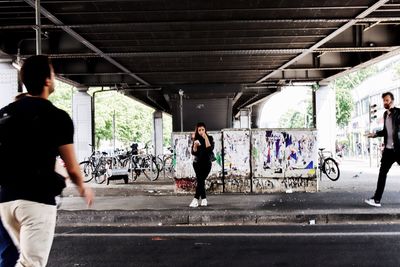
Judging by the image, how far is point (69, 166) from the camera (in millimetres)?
3035

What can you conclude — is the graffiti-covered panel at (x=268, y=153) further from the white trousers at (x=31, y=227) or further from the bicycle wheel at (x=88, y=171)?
the white trousers at (x=31, y=227)

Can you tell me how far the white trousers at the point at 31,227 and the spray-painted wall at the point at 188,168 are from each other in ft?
30.7

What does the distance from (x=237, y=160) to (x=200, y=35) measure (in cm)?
421

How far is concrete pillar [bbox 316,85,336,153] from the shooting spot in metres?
26.6

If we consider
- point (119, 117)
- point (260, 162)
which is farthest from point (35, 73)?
point (119, 117)

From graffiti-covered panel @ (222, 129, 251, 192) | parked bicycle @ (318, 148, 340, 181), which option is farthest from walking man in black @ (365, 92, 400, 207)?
parked bicycle @ (318, 148, 340, 181)

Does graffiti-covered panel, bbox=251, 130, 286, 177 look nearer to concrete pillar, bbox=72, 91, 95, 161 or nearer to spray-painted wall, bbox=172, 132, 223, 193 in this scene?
spray-painted wall, bbox=172, 132, 223, 193

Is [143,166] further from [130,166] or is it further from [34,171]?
[34,171]

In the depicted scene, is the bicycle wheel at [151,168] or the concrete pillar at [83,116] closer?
the bicycle wheel at [151,168]

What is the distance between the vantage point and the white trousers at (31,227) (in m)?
2.84

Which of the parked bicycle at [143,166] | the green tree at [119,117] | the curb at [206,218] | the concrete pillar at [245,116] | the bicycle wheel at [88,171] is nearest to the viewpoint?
the curb at [206,218]

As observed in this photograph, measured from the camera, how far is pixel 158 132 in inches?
1858

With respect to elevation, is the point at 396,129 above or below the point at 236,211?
above

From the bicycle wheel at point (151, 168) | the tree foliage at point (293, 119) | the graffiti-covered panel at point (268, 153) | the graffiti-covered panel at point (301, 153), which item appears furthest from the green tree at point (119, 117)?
the tree foliage at point (293, 119)
